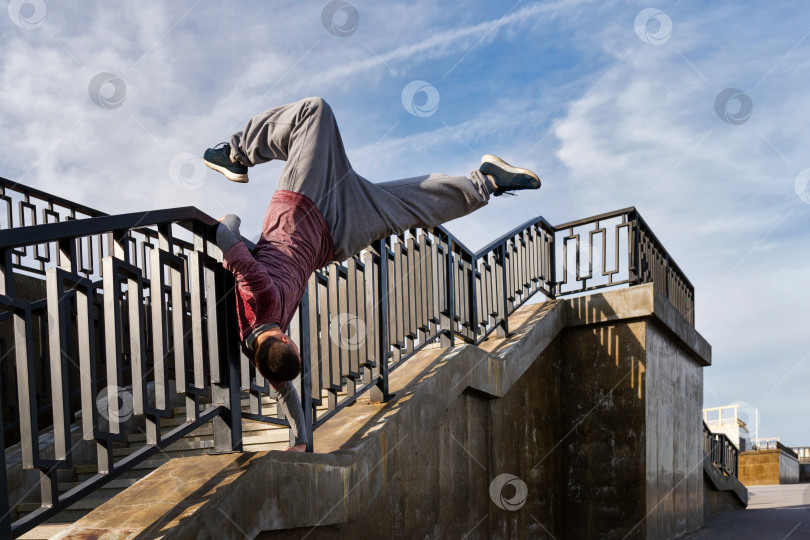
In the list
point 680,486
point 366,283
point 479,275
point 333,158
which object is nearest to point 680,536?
point 680,486

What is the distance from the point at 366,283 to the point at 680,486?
5.19 m

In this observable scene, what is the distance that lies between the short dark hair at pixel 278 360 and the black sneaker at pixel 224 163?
3.56 ft

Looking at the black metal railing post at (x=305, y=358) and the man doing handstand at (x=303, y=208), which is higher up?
the man doing handstand at (x=303, y=208)

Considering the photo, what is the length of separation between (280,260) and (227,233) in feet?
0.92

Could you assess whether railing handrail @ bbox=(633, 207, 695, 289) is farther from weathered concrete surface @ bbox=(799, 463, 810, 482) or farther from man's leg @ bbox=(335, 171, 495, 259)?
weathered concrete surface @ bbox=(799, 463, 810, 482)

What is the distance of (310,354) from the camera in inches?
146

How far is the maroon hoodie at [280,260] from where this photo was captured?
9.87 ft

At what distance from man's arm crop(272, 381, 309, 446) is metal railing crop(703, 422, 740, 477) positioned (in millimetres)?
9213

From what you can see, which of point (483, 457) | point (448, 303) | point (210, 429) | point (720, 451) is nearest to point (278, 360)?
point (210, 429)

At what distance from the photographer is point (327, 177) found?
3.54 metres

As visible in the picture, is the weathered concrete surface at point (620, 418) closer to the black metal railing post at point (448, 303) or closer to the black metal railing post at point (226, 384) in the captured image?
the black metal railing post at point (448, 303)

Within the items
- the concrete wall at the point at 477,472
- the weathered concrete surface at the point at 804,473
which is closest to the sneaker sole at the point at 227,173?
the concrete wall at the point at 477,472

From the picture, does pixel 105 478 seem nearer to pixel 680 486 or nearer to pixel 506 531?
pixel 506 531

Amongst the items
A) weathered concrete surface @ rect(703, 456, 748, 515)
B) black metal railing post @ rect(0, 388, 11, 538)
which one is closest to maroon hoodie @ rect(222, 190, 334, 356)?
black metal railing post @ rect(0, 388, 11, 538)
